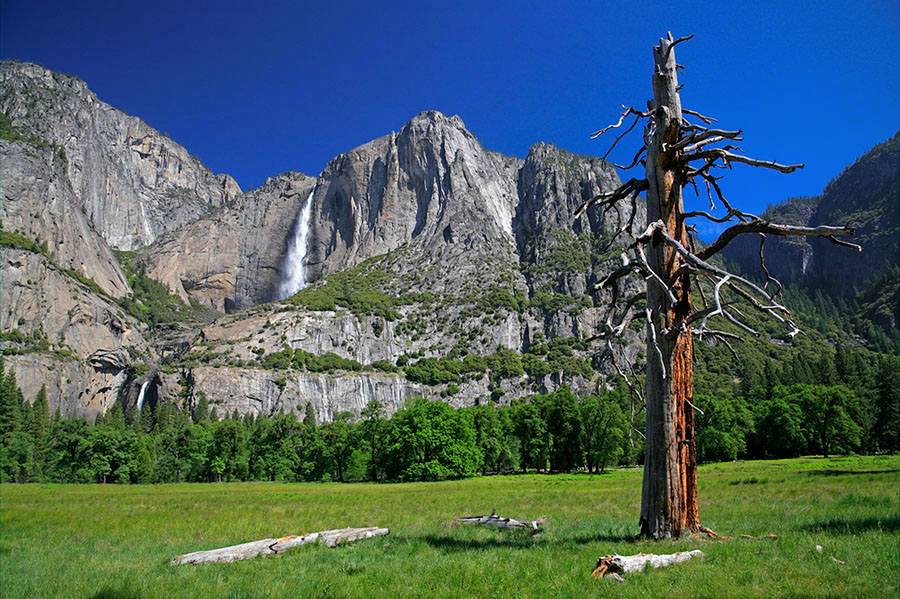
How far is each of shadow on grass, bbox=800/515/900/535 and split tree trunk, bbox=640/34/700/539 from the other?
3.81 meters

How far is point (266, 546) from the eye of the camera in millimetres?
13836

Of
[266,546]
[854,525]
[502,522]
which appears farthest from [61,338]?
[854,525]

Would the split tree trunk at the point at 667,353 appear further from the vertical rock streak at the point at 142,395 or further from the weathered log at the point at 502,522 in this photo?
the vertical rock streak at the point at 142,395

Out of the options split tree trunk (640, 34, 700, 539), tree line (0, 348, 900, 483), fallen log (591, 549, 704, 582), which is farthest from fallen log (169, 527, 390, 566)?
tree line (0, 348, 900, 483)

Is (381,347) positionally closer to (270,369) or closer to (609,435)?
(270,369)

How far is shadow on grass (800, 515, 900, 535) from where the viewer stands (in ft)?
39.1

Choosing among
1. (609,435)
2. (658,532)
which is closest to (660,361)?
(658,532)

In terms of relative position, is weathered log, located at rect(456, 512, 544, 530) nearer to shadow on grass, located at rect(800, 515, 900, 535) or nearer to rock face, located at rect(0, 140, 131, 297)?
shadow on grass, located at rect(800, 515, 900, 535)

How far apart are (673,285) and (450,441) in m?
61.8

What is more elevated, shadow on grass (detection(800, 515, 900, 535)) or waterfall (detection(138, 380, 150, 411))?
waterfall (detection(138, 380, 150, 411))

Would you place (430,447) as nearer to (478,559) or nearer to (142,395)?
(478,559)

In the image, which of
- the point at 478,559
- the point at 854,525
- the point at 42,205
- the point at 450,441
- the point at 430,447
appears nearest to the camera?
the point at 478,559

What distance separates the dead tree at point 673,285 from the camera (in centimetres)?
1069

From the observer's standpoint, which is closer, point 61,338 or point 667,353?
point 667,353
